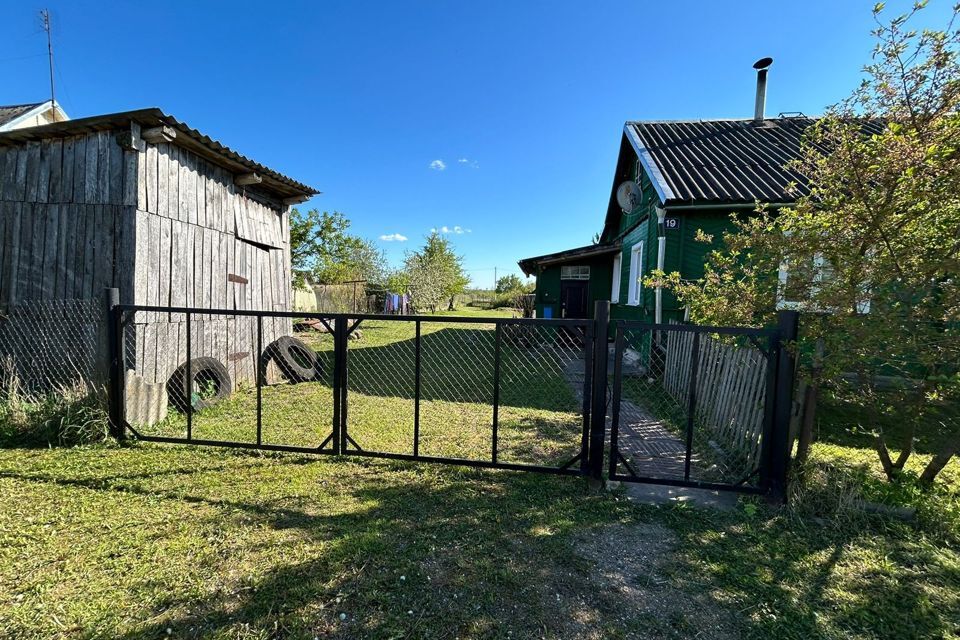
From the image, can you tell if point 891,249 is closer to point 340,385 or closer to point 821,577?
point 821,577

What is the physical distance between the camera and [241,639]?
1706 mm

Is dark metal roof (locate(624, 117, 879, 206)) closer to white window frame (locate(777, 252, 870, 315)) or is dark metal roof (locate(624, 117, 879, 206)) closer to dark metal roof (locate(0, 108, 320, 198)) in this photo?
white window frame (locate(777, 252, 870, 315))

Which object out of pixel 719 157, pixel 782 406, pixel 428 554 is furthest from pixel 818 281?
pixel 719 157

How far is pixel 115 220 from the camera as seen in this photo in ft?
15.5

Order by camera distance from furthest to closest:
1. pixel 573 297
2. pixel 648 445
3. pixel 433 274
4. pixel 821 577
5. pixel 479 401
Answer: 1. pixel 433 274
2. pixel 573 297
3. pixel 479 401
4. pixel 648 445
5. pixel 821 577

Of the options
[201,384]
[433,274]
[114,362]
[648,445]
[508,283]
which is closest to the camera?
[114,362]

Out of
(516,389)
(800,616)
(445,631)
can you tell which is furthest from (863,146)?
(516,389)

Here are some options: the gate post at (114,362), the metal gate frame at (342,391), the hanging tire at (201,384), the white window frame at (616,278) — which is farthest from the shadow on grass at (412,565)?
the white window frame at (616,278)

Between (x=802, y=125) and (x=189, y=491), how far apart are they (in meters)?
14.2

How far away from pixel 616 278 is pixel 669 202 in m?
4.75

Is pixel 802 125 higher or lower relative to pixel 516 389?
higher

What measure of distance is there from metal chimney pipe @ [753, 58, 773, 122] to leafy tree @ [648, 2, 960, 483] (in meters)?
9.45

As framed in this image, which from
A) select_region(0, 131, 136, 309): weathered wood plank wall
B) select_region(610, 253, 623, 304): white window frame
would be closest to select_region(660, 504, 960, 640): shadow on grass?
select_region(0, 131, 136, 309): weathered wood plank wall

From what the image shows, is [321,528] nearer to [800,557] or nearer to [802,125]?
[800,557]
